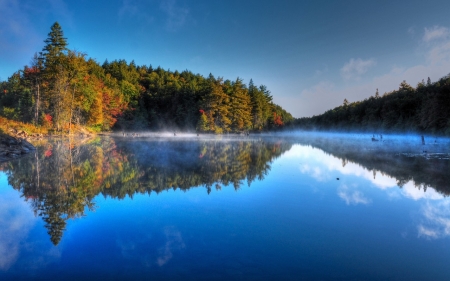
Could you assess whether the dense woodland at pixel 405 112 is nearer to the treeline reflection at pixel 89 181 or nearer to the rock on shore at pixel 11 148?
the treeline reflection at pixel 89 181

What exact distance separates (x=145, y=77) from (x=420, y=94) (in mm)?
80001

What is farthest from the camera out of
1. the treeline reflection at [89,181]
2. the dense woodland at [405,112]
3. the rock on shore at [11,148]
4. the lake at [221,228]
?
the dense woodland at [405,112]

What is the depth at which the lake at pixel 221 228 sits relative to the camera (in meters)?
3.91

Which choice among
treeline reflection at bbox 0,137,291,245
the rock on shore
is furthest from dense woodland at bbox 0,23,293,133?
treeline reflection at bbox 0,137,291,245

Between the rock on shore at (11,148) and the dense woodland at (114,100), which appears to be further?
the dense woodland at (114,100)

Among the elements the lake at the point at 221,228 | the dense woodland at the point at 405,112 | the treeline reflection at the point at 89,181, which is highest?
the dense woodland at the point at 405,112

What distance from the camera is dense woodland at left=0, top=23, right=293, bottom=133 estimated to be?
4278cm

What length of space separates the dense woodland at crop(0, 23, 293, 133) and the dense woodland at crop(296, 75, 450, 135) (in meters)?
25.5

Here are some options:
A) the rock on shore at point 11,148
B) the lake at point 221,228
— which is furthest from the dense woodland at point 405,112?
the rock on shore at point 11,148

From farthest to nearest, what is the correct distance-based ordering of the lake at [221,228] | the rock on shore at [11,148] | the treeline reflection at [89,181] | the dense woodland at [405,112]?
the dense woodland at [405,112] → the rock on shore at [11,148] → the treeline reflection at [89,181] → the lake at [221,228]

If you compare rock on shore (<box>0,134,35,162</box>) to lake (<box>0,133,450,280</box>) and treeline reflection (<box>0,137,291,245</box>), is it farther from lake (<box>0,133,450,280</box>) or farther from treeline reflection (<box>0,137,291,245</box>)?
lake (<box>0,133,450,280</box>)

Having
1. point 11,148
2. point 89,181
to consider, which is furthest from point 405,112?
point 11,148

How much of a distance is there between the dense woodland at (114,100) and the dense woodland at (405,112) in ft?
83.6

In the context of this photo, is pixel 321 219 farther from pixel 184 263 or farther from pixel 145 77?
pixel 145 77
